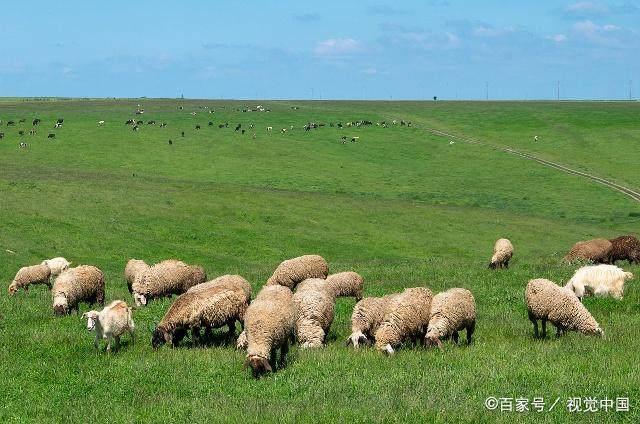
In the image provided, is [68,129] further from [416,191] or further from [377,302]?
[377,302]

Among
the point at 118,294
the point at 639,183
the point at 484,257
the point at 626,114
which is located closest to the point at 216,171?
the point at 484,257

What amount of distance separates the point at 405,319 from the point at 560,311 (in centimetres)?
357

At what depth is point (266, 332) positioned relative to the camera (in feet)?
49.0

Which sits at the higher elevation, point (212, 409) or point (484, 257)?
point (212, 409)

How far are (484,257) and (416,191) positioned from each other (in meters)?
24.2

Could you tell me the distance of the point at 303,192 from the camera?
209 feet

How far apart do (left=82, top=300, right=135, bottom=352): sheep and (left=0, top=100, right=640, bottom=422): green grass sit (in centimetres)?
42

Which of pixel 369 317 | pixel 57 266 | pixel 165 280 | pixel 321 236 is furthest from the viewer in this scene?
pixel 321 236

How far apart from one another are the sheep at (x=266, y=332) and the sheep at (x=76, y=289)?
25.4ft

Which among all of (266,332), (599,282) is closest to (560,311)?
(599,282)

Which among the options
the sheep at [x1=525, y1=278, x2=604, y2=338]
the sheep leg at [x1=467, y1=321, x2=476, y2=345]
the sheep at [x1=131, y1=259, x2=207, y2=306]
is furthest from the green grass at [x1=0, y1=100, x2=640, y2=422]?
the sheep at [x1=131, y1=259, x2=207, y2=306]

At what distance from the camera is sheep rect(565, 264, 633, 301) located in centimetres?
2172

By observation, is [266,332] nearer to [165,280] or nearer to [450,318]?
[450,318]

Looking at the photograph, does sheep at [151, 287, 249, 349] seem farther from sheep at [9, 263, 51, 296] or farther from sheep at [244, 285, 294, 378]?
sheep at [9, 263, 51, 296]
